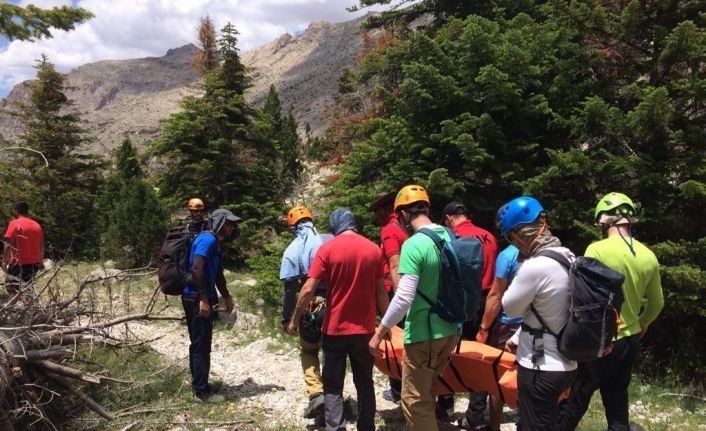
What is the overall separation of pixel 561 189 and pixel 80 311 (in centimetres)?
664

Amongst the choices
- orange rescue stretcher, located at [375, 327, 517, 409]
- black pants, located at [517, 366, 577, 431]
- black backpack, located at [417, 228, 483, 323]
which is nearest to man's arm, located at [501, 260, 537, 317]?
black pants, located at [517, 366, 577, 431]

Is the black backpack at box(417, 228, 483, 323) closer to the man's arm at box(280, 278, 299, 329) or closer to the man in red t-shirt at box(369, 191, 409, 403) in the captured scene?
the man in red t-shirt at box(369, 191, 409, 403)

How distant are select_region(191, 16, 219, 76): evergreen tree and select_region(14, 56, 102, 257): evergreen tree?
21.8 meters

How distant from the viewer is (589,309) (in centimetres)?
269

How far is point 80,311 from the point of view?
5.14m

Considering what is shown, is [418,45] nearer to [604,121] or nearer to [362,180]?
[362,180]

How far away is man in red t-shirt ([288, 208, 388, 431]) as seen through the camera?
3.97 metres

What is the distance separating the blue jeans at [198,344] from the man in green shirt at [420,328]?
90.7 inches

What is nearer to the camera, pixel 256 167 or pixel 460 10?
pixel 460 10

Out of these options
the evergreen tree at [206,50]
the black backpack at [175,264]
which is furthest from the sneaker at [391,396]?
the evergreen tree at [206,50]

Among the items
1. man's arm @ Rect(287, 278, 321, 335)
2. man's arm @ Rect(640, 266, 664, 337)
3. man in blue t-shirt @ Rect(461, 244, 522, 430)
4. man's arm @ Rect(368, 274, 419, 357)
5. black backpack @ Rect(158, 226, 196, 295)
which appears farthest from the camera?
black backpack @ Rect(158, 226, 196, 295)

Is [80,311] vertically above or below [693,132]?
below

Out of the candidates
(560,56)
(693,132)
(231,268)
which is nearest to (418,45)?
(560,56)

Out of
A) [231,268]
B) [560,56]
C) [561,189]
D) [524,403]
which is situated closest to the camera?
[524,403]
